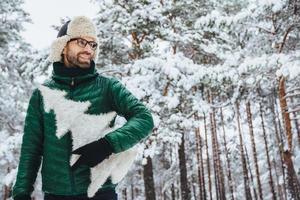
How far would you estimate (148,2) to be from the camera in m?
14.7

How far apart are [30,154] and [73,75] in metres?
0.45

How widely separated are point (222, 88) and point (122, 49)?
158 inches

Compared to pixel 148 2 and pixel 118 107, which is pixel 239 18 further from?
pixel 118 107

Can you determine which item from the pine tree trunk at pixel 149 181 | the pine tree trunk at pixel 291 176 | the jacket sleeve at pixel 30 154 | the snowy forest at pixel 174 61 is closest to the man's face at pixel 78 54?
the jacket sleeve at pixel 30 154

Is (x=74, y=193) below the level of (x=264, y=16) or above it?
below

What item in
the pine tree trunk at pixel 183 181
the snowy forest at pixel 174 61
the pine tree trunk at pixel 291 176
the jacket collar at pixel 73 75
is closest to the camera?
the jacket collar at pixel 73 75

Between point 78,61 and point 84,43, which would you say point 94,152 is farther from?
point 84,43

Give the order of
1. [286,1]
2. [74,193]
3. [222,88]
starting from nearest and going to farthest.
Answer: [74,193] < [286,1] < [222,88]

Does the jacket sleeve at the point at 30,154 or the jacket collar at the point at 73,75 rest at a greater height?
the jacket collar at the point at 73,75

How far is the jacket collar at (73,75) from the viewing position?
2236 mm

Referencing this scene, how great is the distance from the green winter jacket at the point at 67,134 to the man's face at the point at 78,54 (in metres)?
0.07

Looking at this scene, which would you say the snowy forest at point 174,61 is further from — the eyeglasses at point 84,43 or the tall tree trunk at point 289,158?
the eyeglasses at point 84,43

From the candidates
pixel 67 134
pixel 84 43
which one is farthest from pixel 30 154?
pixel 84 43

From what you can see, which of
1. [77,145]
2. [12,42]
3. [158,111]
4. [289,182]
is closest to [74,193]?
[77,145]
